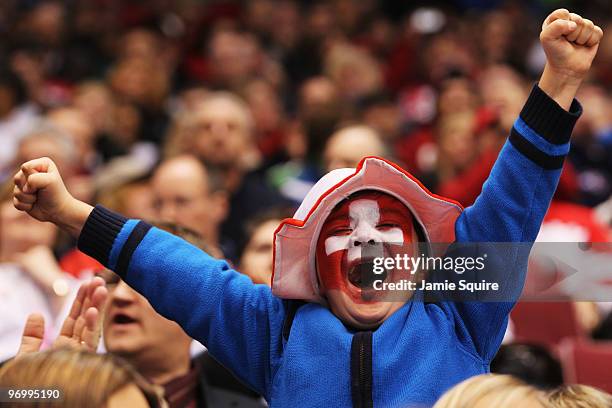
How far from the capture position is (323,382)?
2129mm

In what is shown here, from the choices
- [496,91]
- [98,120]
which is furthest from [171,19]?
[496,91]

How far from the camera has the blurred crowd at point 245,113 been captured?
4.10 meters

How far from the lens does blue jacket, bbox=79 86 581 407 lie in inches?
83.2

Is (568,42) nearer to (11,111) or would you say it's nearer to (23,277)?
(23,277)

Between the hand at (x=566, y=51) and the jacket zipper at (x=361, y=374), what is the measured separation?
61 centimetres

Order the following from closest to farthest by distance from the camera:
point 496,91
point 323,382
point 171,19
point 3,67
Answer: point 323,382
point 496,91
point 3,67
point 171,19

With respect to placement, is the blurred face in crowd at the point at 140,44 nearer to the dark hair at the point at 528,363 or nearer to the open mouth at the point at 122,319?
the dark hair at the point at 528,363

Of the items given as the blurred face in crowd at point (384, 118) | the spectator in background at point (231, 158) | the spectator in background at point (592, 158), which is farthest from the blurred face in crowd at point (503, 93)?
the spectator in background at point (231, 158)

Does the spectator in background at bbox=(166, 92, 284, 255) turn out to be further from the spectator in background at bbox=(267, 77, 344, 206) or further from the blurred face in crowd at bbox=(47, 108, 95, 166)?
the blurred face in crowd at bbox=(47, 108, 95, 166)

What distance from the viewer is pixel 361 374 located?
2111 mm

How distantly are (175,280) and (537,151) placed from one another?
0.77 m

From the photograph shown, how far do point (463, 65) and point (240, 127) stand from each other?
3451 mm

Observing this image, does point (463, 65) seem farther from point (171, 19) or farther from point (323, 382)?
point (323, 382)

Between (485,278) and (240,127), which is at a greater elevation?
(240,127)
